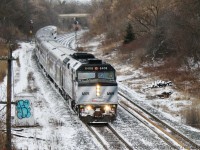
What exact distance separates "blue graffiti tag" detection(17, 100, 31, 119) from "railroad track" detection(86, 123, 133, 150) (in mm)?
2835

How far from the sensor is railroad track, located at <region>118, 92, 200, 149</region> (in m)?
17.4

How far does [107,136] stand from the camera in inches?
737

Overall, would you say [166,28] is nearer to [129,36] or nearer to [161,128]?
[129,36]

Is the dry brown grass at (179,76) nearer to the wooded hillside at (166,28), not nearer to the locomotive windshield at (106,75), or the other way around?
the wooded hillside at (166,28)

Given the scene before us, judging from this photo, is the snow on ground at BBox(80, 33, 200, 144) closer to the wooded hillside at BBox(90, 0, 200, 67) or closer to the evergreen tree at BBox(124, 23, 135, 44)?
the wooded hillside at BBox(90, 0, 200, 67)

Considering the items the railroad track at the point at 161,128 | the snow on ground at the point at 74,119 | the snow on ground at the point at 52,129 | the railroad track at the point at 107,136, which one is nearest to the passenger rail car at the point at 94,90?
the railroad track at the point at 107,136

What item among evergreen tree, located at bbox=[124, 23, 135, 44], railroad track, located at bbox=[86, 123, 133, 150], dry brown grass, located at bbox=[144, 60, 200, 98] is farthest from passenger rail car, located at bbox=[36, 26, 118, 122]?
evergreen tree, located at bbox=[124, 23, 135, 44]

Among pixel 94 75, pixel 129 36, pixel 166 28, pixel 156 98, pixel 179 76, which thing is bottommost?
pixel 156 98

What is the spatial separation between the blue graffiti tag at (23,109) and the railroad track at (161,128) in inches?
218

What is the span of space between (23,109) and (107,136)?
13.9ft

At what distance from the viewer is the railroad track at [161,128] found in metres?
17.4

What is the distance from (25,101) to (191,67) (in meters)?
18.8

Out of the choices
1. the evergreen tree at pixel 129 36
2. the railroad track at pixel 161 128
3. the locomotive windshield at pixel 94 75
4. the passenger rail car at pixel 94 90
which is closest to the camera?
the railroad track at pixel 161 128

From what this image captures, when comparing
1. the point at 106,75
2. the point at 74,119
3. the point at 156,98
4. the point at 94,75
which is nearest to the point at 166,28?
the point at 156,98
